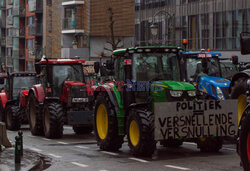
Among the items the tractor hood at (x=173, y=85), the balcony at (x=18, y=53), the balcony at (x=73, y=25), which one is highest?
the balcony at (x=73, y=25)

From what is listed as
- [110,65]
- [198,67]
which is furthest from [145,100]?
[198,67]

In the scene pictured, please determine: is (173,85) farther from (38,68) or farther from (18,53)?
(18,53)

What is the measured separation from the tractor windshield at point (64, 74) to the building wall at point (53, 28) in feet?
166

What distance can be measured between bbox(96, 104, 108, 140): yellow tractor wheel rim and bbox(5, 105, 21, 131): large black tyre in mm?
9816

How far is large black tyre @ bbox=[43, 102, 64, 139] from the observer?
22.3m

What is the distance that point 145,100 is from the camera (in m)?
16.9

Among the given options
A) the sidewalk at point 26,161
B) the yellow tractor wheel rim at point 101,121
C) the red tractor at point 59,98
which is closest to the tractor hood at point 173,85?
the yellow tractor wheel rim at point 101,121

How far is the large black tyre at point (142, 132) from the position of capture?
15797mm

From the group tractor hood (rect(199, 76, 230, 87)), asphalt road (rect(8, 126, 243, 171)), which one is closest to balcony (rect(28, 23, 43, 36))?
asphalt road (rect(8, 126, 243, 171))

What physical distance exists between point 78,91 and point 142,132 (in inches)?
307

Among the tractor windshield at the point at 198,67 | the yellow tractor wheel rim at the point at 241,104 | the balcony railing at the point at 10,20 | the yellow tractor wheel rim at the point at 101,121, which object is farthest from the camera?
the balcony railing at the point at 10,20

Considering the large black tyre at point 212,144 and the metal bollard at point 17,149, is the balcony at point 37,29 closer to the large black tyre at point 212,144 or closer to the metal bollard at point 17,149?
the large black tyre at point 212,144

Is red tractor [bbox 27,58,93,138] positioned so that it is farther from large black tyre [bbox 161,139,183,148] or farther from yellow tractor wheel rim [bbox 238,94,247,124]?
yellow tractor wheel rim [bbox 238,94,247,124]

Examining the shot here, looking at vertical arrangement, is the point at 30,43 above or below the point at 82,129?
above
